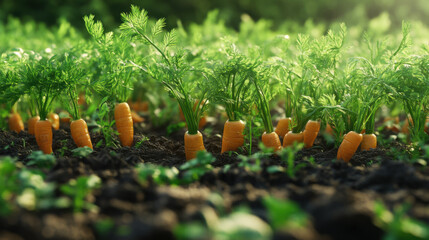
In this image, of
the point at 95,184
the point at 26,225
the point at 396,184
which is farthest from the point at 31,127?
the point at 396,184

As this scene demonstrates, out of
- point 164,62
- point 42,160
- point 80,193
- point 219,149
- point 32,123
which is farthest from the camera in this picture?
point 32,123

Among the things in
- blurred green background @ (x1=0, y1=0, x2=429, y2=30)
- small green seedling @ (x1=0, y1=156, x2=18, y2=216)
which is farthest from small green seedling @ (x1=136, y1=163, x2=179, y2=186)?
blurred green background @ (x1=0, y1=0, x2=429, y2=30)

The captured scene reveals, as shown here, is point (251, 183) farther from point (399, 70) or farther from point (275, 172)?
point (399, 70)

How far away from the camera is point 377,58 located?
9.16 feet

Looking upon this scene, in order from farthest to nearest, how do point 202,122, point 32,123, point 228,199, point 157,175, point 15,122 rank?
point 202,122 < point 15,122 < point 32,123 < point 157,175 < point 228,199

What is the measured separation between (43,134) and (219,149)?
1.35 meters

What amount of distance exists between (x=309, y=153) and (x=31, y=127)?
7.75ft

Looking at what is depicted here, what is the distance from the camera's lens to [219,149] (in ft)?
9.87

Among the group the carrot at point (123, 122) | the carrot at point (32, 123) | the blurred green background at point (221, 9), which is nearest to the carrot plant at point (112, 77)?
the carrot at point (123, 122)

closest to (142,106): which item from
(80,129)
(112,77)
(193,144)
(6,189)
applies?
(80,129)

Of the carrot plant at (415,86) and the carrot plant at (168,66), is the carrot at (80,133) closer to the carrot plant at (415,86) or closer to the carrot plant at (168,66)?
the carrot plant at (168,66)

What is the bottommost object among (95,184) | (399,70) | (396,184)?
(396,184)

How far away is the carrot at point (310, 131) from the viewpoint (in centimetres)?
275

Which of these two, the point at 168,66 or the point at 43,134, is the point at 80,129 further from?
the point at 168,66
